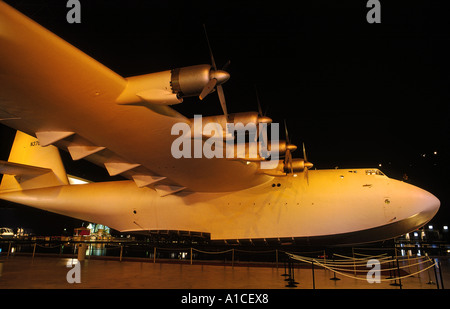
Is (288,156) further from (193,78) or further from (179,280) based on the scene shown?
(193,78)

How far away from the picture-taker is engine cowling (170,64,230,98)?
228 inches

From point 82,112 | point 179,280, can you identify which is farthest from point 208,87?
point 179,280

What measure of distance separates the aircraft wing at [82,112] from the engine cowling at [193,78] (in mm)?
1094

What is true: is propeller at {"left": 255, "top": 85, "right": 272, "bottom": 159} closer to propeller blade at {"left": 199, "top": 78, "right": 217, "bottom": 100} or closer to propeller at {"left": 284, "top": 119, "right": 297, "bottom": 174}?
propeller at {"left": 284, "top": 119, "right": 297, "bottom": 174}

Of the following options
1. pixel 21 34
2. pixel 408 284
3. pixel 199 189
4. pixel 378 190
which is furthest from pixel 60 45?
pixel 378 190

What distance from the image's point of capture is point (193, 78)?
5.79m

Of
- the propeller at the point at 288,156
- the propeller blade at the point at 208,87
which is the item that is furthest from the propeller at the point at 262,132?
the propeller blade at the point at 208,87

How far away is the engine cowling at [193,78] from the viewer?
5.78 metres

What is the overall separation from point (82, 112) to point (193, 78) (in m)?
3.16

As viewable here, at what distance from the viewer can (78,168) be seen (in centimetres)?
3728

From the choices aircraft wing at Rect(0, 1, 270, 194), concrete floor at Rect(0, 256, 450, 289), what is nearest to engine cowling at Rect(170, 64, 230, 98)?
aircraft wing at Rect(0, 1, 270, 194)
